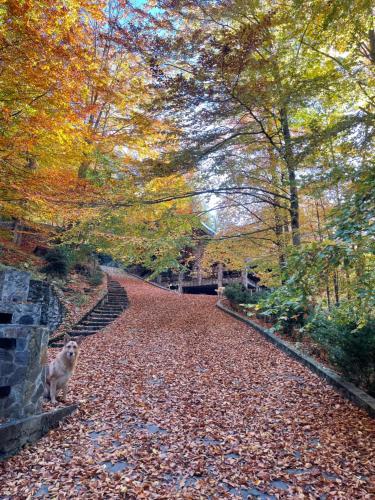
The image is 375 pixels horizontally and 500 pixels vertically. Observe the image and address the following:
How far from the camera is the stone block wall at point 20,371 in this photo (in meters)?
4.17

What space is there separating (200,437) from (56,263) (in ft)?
36.0

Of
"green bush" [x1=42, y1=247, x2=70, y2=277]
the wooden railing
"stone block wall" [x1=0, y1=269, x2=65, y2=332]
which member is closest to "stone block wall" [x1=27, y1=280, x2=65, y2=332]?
"green bush" [x1=42, y1=247, x2=70, y2=277]

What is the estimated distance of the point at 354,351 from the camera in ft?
18.2

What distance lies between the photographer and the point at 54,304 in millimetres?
10836

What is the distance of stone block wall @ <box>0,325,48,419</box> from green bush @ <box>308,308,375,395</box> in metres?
4.23

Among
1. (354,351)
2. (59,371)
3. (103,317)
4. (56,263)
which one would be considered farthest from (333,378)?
(56,263)

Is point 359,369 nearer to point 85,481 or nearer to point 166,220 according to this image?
point 85,481

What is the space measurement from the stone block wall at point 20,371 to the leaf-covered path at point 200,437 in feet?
1.84

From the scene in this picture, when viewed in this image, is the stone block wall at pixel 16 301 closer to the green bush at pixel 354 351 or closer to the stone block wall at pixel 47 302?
the stone block wall at pixel 47 302

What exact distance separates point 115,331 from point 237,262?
19.2 ft

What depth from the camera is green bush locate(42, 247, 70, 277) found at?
44.1 feet

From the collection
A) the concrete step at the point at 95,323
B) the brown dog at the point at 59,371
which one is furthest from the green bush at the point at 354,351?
the concrete step at the point at 95,323

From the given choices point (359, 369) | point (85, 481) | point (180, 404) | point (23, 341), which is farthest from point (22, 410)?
point (359, 369)

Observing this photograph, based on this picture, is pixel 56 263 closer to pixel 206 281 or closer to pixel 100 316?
pixel 100 316
